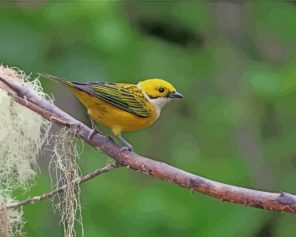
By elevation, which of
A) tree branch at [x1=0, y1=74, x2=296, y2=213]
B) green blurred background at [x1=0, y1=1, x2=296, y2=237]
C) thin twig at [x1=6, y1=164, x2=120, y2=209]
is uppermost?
tree branch at [x1=0, y1=74, x2=296, y2=213]

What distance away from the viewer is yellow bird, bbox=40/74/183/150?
8.14 ft

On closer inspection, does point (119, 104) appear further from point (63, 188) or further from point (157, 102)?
point (63, 188)

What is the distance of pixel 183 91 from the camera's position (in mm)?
4816

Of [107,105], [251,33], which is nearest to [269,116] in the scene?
[251,33]

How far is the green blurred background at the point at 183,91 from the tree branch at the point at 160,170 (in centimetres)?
137

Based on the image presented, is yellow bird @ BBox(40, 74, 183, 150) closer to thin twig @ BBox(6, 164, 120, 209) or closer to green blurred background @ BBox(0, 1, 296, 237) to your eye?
thin twig @ BBox(6, 164, 120, 209)

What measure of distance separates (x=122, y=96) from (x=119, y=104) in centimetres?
5

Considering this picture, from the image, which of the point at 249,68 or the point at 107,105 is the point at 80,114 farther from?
the point at 107,105

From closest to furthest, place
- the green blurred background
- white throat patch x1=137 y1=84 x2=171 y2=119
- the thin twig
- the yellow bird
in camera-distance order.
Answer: the thin twig < the yellow bird < white throat patch x1=137 y1=84 x2=171 y2=119 < the green blurred background

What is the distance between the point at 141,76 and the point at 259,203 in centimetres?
252

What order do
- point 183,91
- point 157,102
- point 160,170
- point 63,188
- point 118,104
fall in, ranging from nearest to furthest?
point 160,170
point 63,188
point 118,104
point 157,102
point 183,91

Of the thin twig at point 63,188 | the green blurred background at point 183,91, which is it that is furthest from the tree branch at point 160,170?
the green blurred background at point 183,91

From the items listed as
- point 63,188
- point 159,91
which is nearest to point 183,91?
point 159,91

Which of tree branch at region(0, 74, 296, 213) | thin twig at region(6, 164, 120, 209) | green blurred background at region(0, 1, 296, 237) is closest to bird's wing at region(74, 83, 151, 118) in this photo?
tree branch at region(0, 74, 296, 213)
